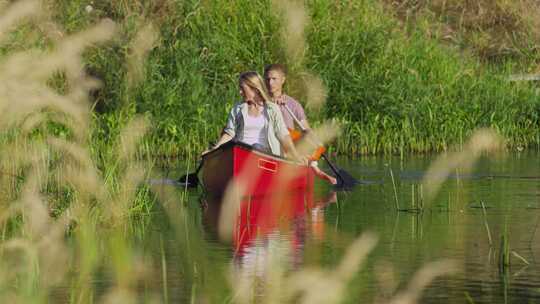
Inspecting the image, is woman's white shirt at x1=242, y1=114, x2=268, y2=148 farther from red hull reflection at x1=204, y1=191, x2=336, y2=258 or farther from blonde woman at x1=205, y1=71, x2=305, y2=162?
red hull reflection at x1=204, y1=191, x2=336, y2=258

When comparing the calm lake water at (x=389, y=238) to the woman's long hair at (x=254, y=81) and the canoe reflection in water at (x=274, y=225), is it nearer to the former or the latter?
the canoe reflection in water at (x=274, y=225)

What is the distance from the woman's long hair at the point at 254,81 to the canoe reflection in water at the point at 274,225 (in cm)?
113

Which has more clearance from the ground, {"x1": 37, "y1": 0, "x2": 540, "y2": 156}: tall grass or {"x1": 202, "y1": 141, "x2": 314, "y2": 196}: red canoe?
{"x1": 37, "y1": 0, "x2": 540, "y2": 156}: tall grass

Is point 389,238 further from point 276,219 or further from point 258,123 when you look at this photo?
point 258,123

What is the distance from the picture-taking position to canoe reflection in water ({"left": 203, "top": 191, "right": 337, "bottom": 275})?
38.9 ft

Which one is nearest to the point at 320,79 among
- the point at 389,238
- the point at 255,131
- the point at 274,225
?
the point at 255,131

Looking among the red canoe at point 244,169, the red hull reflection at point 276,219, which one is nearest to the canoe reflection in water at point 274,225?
Answer: the red hull reflection at point 276,219

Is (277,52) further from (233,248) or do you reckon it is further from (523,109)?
(233,248)

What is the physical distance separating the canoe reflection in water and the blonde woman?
578mm

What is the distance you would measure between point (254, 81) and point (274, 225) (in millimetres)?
2691

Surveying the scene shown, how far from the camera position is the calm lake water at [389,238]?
1030cm

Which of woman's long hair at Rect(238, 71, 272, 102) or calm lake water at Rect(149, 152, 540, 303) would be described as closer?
calm lake water at Rect(149, 152, 540, 303)

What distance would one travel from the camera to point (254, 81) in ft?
54.6

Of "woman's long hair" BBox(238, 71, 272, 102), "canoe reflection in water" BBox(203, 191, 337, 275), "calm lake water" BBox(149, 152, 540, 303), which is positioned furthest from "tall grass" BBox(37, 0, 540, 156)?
"woman's long hair" BBox(238, 71, 272, 102)
